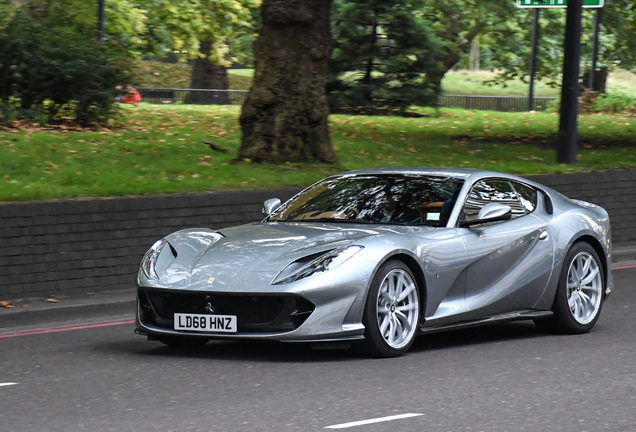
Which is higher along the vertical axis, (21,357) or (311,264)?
(311,264)

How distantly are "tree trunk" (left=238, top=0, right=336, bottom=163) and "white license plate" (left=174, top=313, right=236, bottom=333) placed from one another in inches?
322

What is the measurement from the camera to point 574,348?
8938 millimetres

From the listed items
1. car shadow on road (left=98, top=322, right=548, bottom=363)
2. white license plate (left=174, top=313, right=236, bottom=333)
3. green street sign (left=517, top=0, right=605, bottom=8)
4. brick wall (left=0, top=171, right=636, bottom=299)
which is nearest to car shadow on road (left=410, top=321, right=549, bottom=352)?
car shadow on road (left=98, top=322, right=548, bottom=363)

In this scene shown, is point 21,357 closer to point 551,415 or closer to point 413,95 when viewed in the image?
point 551,415

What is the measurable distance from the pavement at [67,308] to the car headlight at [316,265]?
3.55 meters

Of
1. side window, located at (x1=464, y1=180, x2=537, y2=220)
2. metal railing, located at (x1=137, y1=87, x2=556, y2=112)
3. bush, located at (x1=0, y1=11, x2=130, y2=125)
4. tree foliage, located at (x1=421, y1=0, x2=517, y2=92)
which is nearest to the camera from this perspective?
side window, located at (x1=464, y1=180, x2=537, y2=220)

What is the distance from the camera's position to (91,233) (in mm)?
11609

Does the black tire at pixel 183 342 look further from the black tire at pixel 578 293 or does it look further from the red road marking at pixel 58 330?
the black tire at pixel 578 293

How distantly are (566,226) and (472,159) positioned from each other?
Answer: 30.9 feet

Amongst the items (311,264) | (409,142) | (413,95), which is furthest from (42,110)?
(311,264)

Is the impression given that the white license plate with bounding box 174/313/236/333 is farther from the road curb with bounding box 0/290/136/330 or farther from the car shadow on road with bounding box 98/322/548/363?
the road curb with bounding box 0/290/136/330

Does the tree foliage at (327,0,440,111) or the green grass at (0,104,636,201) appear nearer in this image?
the green grass at (0,104,636,201)

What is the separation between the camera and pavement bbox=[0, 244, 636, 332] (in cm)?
1049

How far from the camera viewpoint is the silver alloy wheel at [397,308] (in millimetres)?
8109
